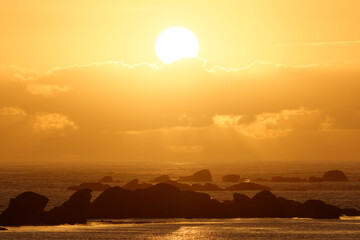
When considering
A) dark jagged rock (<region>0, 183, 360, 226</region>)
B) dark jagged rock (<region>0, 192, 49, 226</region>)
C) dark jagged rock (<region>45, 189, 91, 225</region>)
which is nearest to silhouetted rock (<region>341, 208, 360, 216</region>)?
dark jagged rock (<region>0, 183, 360, 226</region>)

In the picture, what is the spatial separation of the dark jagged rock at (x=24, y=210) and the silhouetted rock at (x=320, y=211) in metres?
40.2

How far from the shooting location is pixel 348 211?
113062 millimetres

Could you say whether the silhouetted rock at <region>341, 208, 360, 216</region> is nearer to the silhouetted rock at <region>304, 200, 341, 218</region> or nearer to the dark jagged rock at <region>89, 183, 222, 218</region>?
the silhouetted rock at <region>304, 200, 341, 218</region>

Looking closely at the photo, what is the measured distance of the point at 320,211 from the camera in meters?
110

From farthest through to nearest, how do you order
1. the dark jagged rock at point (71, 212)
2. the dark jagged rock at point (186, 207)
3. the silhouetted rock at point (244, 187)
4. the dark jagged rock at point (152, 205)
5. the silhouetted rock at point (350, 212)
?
the silhouetted rock at point (244, 187)
the silhouetted rock at point (350, 212)
the dark jagged rock at point (152, 205)
the dark jagged rock at point (186, 207)
the dark jagged rock at point (71, 212)

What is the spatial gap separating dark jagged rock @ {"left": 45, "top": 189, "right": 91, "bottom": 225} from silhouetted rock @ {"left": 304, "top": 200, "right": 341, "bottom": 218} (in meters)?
33.9

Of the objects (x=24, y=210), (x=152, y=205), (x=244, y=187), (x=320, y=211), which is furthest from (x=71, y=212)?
(x=244, y=187)

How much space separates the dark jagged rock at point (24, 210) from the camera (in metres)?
98.0

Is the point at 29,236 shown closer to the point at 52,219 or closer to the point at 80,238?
the point at 80,238

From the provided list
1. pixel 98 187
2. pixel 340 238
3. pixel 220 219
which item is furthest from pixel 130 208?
pixel 98 187

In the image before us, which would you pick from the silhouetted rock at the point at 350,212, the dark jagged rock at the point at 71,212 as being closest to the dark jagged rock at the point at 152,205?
the dark jagged rock at the point at 71,212

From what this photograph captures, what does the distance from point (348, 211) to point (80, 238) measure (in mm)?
47937

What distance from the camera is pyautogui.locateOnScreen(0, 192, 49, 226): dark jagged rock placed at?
322 ft

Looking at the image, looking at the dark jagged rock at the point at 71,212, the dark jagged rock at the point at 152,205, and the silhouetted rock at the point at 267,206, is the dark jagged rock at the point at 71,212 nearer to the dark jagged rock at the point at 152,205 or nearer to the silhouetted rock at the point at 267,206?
the dark jagged rock at the point at 152,205
